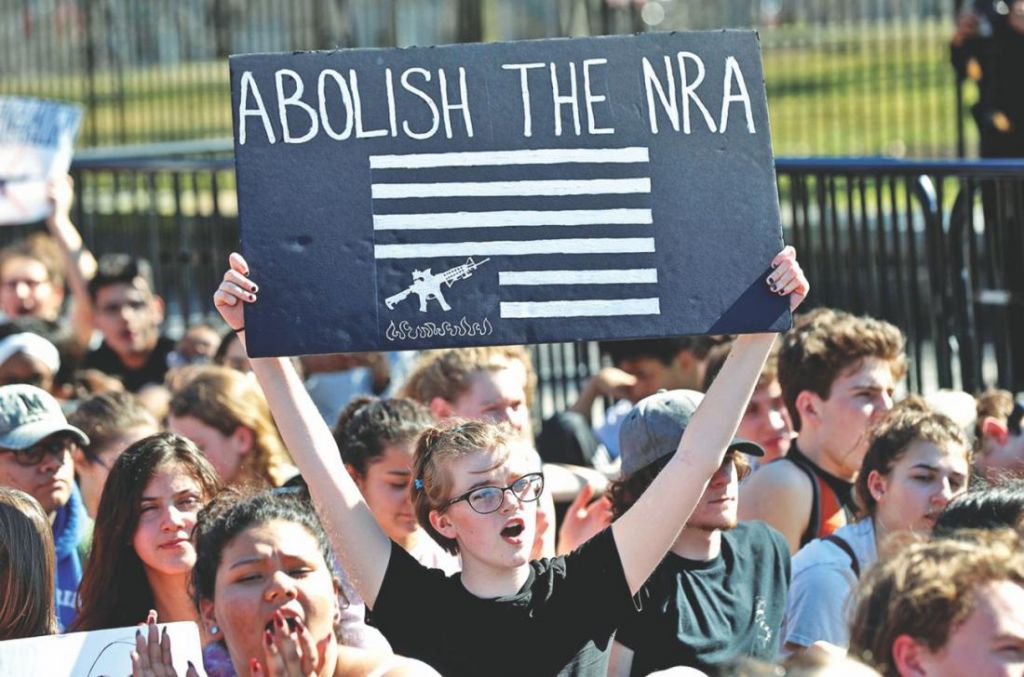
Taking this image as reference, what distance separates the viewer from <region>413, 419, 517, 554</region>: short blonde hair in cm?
446

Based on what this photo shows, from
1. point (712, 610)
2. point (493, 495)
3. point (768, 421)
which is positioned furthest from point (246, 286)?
point (768, 421)

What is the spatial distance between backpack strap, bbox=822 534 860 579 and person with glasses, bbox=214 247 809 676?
64 centimetres

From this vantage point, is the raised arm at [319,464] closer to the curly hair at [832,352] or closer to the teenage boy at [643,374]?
the curly hair at [832,352]

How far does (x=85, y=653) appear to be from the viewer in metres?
4.23

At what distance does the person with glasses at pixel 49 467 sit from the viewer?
561 centimetres

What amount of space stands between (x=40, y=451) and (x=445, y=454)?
1.77 m

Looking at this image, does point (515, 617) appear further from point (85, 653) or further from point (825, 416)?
point (825, 416)

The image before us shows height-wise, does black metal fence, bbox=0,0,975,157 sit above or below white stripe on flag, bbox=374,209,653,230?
above

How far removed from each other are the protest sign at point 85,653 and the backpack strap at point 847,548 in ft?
5.87

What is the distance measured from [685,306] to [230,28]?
12301mm

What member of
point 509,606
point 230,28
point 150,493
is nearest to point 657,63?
point 509,606

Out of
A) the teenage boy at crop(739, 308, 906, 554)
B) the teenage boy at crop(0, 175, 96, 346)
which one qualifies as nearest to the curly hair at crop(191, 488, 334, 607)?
the teenage boy at crop(739, 308, 906, 554)

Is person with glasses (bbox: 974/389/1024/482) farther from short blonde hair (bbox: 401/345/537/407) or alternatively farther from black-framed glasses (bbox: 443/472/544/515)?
black-framed glasses (bbox: 443/472/544/515)

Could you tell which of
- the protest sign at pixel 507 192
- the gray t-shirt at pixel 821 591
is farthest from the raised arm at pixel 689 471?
the gray t-shirt at pixel 821 591
